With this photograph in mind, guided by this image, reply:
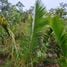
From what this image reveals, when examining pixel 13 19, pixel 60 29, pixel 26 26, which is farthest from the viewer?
pixel 13 19

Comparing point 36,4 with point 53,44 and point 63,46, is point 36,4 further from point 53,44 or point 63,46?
point 53,44

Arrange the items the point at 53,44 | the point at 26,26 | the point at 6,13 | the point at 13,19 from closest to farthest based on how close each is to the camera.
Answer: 1. the point at 26,26
2. the point at 53,44
3. the point at 13,19
4. the point at 6,13

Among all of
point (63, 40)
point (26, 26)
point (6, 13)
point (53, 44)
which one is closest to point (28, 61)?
point (26, 26)

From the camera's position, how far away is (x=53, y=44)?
36.0 feet

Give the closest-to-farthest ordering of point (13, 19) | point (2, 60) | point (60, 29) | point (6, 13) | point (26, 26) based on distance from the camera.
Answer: point (60, 29) < point (26, 26) < point (2, 60) < point (13, 19) < point (6, 13)

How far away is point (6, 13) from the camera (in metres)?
16.0

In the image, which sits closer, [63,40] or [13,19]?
[63,40]

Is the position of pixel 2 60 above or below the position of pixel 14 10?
below

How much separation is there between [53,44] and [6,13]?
5687mm

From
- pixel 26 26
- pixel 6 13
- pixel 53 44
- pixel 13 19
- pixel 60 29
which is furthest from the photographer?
pixel 6 13

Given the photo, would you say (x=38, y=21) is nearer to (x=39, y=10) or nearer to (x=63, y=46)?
(x=39, y=10)

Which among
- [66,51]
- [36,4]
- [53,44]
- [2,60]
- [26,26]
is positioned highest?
[36,4]

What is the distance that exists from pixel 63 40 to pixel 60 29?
0.22 metres

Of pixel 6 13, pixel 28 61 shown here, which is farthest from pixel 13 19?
pixel 28 61
